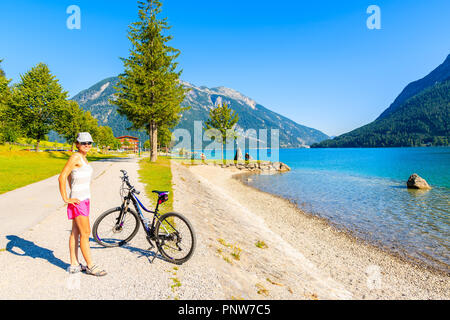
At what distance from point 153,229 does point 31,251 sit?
322cm

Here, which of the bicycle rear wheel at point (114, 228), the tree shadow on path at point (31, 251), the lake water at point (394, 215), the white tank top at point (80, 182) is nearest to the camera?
the white tank top at point (80, 182)

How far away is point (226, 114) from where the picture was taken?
191 ft

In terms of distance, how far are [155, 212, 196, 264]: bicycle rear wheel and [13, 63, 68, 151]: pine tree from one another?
46.9 m

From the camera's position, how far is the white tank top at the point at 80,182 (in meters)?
4.53

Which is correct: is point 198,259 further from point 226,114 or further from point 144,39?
point 226,114

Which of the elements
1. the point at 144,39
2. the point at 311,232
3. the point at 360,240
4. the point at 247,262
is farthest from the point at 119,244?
the point at 144,39

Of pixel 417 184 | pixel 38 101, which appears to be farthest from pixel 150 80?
pixel 417 184

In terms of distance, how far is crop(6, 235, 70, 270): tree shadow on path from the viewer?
217 inches

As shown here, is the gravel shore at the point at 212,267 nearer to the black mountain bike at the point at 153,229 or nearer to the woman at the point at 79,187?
the black mountain bike at the point at 153,229

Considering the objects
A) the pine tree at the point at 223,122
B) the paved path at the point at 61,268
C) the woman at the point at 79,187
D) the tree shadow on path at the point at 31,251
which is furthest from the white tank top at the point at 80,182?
the pine tree at the point at 223,122

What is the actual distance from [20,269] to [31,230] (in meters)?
3.01

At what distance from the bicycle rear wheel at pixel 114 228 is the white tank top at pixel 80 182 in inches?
70.4

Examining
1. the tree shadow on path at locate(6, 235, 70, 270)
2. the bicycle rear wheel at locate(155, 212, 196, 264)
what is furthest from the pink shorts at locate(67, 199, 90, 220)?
the bicycle rear wheel at locate(155, 212, 196, 264)

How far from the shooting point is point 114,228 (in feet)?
21.3
